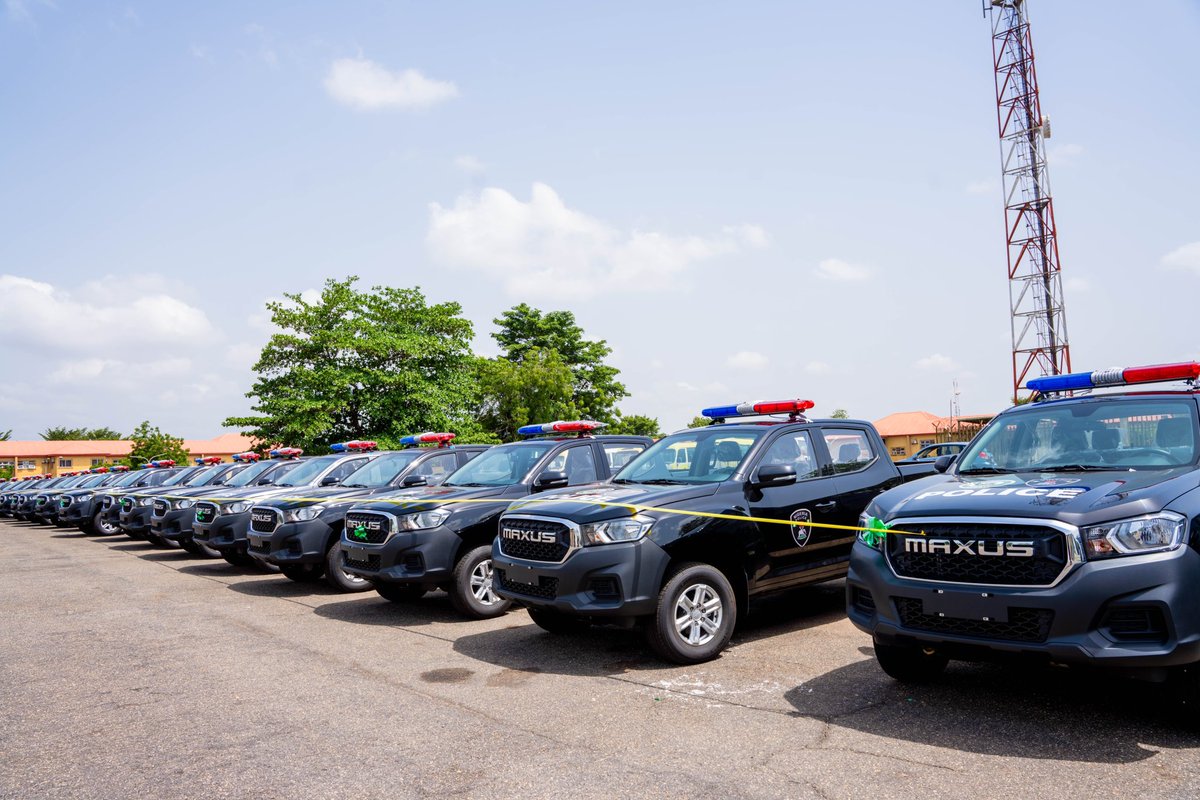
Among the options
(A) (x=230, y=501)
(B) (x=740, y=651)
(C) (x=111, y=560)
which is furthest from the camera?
(C) (x=111, y=560)

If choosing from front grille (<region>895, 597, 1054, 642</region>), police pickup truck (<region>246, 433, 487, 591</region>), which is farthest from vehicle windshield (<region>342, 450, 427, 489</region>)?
front grille (<region>895, 597, 1054, 642</region>)

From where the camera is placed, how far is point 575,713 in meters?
5.26

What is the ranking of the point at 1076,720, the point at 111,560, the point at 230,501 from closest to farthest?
1. the point at 1076,720
2. the point at 230,501
3. the point at 111,560

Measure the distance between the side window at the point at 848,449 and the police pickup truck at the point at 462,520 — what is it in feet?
8.36

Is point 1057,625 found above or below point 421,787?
above

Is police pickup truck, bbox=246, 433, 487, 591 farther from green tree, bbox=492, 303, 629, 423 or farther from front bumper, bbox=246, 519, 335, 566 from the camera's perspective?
green tree, bbox=492, 303, 629, 423

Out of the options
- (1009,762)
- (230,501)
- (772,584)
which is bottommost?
(1009,762)

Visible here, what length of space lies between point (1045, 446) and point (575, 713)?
138 inches

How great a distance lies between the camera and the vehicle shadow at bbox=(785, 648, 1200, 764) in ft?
14.6

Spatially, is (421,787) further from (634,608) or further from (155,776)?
(634,608)

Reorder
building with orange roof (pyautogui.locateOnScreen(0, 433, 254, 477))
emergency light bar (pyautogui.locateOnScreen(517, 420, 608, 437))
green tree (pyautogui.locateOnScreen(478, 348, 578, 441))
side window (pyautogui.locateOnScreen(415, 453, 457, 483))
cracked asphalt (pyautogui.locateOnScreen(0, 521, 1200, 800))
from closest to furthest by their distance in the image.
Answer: cracked asphalt (pyautogui.locateOnScreen(0, 521, 1200, 800)) < emergency light bar (pyautogui.locateOnScreen(517, 420, 608, 437)) < side window (pyautogui.locateOnScreen(415, 453, 457, 483)) < green tree (pyautogui.locateOnScreen(478, 348, 578, 441)) < building with orange roof (pyautogui.locateOnScreen(0, 433, 254, 477))

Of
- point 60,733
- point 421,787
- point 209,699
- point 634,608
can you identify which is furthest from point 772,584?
point 60,733

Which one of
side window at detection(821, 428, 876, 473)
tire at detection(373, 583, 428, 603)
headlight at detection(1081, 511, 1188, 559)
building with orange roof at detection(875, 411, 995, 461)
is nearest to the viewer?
headlight at detection(1081, 511, 1188, 559)

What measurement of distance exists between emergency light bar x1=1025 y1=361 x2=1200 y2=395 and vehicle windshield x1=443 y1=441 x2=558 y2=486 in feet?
16.4
